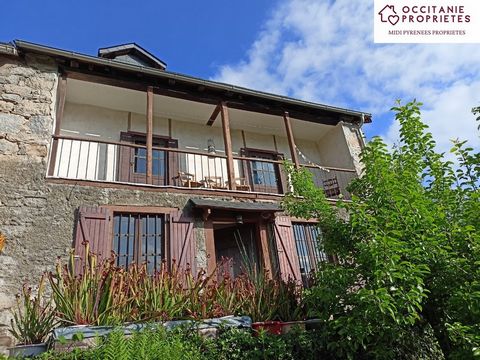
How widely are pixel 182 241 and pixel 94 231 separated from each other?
153 centimetres

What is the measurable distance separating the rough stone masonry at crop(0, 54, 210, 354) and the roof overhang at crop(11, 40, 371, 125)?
0.38 metres

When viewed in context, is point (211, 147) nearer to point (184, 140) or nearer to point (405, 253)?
point (184, 140)

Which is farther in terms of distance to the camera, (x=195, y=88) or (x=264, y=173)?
(x=264, y=173)

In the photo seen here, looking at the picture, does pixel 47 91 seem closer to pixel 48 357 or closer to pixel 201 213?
pixel 201 213

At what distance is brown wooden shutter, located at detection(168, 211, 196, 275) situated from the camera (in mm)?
5918

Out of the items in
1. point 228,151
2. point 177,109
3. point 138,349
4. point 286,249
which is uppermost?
point 177,109

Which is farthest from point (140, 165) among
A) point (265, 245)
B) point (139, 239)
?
point (265, 245)

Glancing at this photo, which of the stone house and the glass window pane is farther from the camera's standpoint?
the glass window pane

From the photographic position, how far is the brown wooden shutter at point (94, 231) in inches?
215

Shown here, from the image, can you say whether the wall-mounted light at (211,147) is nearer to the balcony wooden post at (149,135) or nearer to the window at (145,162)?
the window at (145,162)

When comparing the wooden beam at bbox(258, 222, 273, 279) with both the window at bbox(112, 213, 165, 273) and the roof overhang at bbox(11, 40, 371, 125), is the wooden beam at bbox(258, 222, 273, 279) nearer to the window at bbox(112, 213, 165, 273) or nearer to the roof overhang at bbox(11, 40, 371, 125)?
the window at bbox(112, 213, 165, 273)

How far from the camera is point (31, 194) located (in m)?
5.61

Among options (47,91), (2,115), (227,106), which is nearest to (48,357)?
(2,115)

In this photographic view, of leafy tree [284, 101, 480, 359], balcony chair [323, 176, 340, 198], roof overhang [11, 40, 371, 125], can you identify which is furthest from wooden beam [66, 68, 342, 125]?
leafy tree [284, 101, 480, 359]
